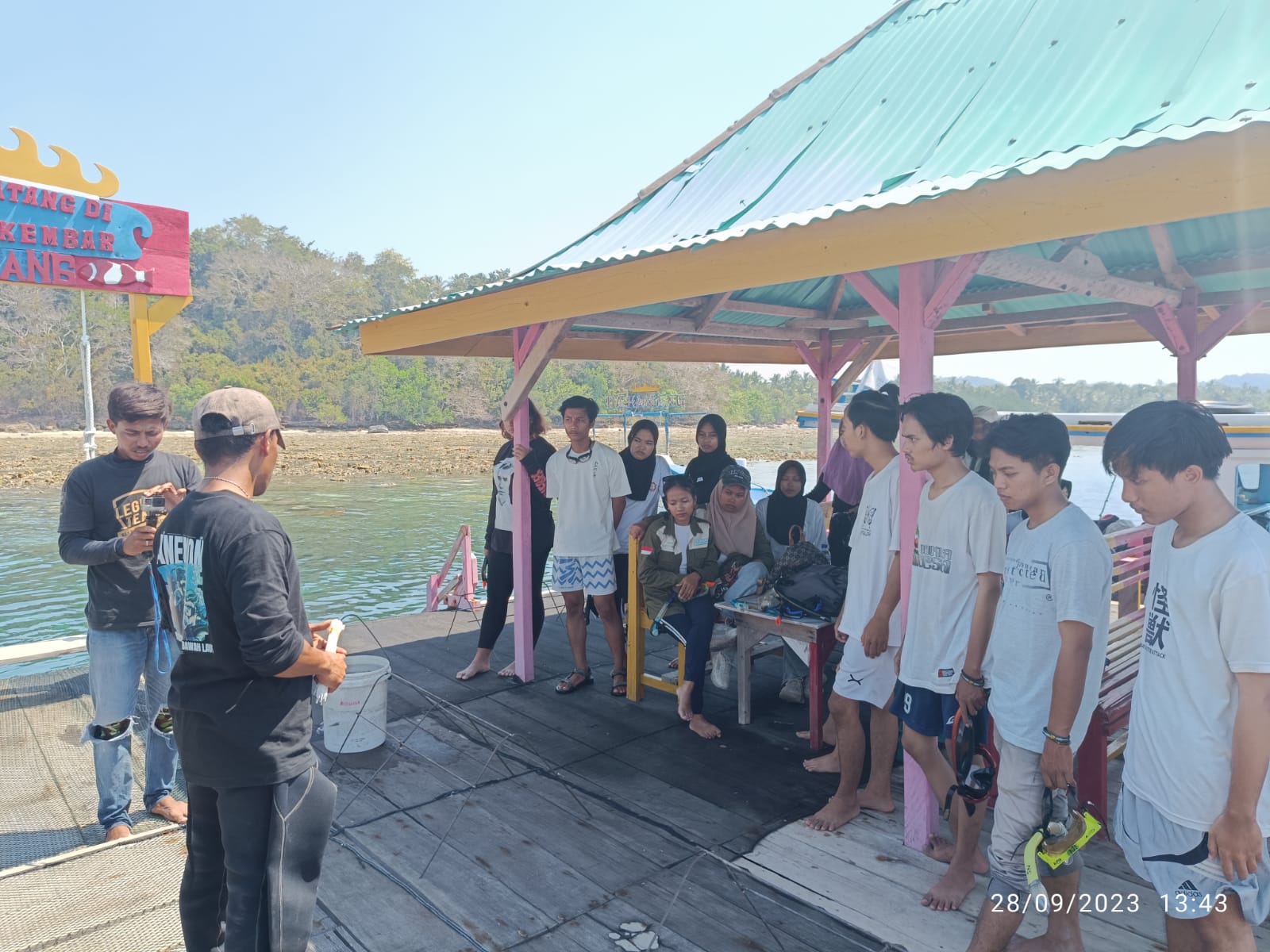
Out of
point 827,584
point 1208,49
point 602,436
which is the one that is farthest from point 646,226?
point 602,436

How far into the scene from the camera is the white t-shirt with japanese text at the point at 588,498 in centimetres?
499

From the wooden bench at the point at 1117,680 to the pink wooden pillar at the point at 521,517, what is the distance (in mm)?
3289

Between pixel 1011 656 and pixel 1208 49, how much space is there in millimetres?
2875

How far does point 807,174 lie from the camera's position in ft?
15.0

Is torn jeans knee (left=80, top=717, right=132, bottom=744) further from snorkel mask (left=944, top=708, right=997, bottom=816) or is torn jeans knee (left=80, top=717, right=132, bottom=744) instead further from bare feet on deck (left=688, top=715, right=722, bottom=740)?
snorkel mask (left=944, top=708, right=997, bottom=816)

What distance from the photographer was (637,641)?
499 cm

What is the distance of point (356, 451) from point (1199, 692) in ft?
136

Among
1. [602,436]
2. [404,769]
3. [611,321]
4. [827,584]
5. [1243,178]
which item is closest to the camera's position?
[1243,178]

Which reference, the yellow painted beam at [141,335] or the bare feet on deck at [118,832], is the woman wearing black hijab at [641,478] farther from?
the yellow painted beam at [141,335]

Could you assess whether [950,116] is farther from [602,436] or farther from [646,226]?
[602,436]

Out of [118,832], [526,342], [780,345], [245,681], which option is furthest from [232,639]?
[780,345]

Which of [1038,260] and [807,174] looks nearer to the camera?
[1038,260]

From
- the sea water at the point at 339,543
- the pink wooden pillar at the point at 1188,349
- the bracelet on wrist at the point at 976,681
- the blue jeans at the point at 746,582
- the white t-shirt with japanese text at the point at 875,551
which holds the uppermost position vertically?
the pink wooden pillar at the point at 1188,349

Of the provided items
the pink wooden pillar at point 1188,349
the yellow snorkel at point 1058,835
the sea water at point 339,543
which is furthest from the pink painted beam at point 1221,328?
the yellow snorkel at point 1058,835
